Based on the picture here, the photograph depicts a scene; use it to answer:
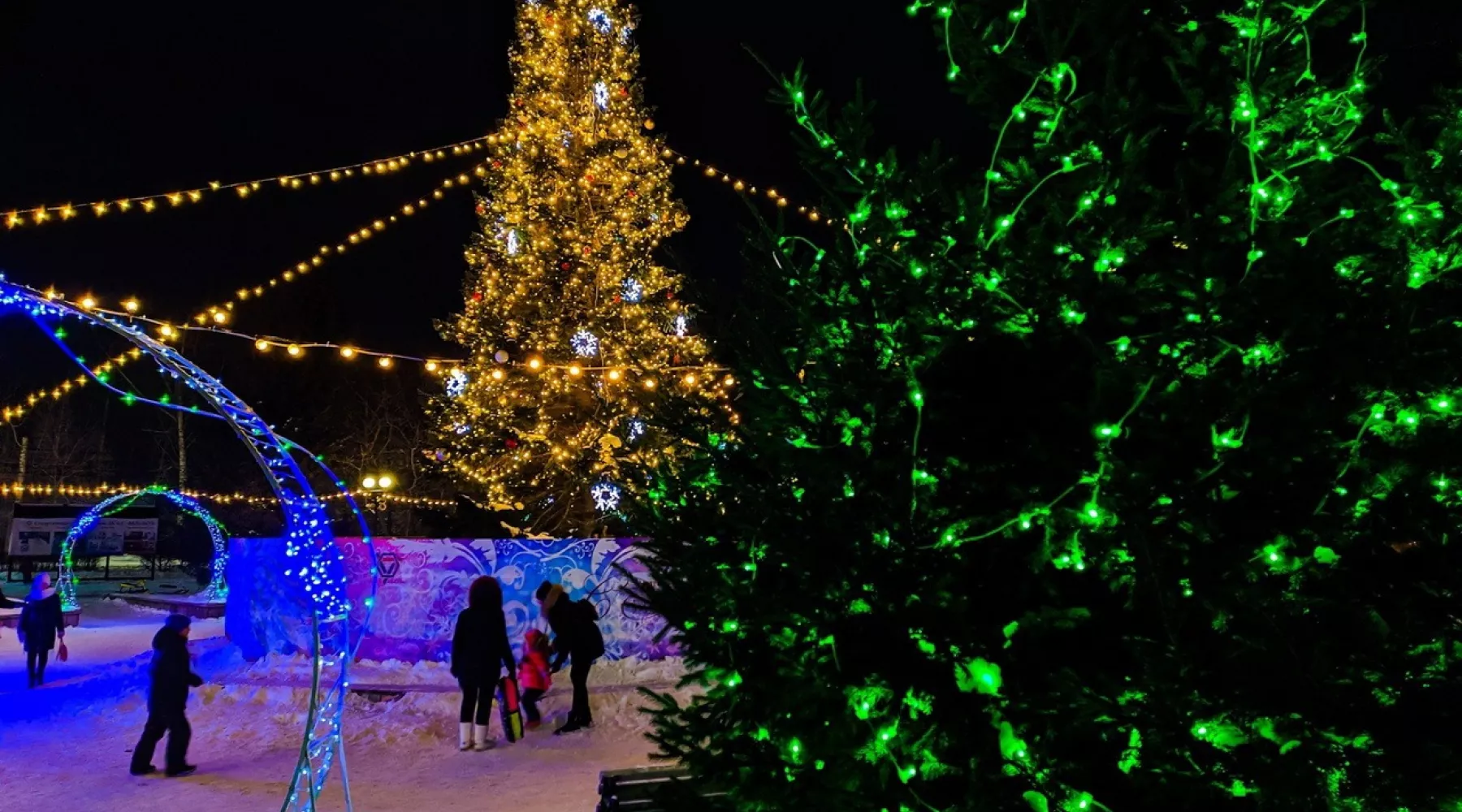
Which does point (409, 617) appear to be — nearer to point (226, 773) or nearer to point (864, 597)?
point (226, 773)

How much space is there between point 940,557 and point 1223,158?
1.62 metres

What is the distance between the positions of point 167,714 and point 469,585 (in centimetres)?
521

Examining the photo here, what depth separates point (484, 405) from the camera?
62.6ft

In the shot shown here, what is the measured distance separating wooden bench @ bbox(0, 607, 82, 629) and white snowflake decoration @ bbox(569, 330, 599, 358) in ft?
48.9

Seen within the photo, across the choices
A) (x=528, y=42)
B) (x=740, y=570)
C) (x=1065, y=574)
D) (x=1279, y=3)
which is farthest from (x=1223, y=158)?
(x=528, y=42)

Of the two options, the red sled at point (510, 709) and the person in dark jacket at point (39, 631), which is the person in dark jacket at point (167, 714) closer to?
the red sled at point (510, 709)

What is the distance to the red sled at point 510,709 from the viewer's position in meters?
10.2

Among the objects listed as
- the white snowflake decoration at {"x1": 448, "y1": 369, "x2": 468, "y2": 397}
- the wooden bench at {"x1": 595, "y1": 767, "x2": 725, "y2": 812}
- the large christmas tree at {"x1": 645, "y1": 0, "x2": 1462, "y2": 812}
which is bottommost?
the wooden bench at {"x1": 595, "y1": 767, "x2": 725, "y2": 812}

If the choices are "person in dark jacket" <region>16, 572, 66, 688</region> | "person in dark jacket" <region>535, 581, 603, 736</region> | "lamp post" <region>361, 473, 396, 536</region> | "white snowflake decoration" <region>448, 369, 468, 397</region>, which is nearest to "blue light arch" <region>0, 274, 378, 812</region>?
"person in dark jacket" <region>535, 581, 603, 736</region>

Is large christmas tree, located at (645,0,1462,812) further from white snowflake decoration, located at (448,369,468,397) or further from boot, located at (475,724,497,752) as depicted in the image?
white snowflake decoration, located at (448,369,468,397)

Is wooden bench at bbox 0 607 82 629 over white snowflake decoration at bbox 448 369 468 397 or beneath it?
beneath

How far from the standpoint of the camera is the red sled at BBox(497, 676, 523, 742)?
1023cm

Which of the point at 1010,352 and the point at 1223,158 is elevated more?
the point at 1223,158

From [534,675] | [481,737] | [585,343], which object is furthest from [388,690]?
[585,343]
